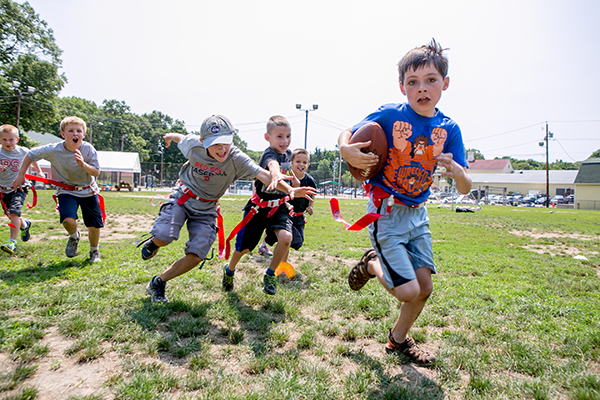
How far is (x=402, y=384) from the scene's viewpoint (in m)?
2.45

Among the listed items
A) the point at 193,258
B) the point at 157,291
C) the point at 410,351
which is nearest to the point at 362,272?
the point at 410,351

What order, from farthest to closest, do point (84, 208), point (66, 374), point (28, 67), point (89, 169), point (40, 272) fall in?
1. point (28, 67)
2. point (84, 208)
3. point (89, 169)
4. point (40, 272)
5. point (66, 374)

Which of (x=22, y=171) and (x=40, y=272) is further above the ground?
(x=22, y=171)

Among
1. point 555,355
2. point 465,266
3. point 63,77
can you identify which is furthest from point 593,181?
point 63,77

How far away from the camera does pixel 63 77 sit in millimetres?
34344

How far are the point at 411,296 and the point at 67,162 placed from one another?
5.05 meters

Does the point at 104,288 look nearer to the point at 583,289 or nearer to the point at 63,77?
the point at 583,289

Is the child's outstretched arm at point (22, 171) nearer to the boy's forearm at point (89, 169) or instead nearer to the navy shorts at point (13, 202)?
the boy's forearm at point (89, 169)

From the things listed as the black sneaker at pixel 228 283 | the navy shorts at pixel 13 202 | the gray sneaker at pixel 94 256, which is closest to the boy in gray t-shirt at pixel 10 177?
the navy shorts at pixel 13 202

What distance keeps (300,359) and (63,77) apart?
136 ft

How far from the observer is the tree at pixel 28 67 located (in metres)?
31.2

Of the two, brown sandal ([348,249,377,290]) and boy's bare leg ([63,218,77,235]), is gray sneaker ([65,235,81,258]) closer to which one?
boy's bare leg ([63,218,77,235])

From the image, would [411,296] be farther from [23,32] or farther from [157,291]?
[23,32]

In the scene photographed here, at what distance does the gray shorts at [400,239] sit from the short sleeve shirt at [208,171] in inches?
61.6
